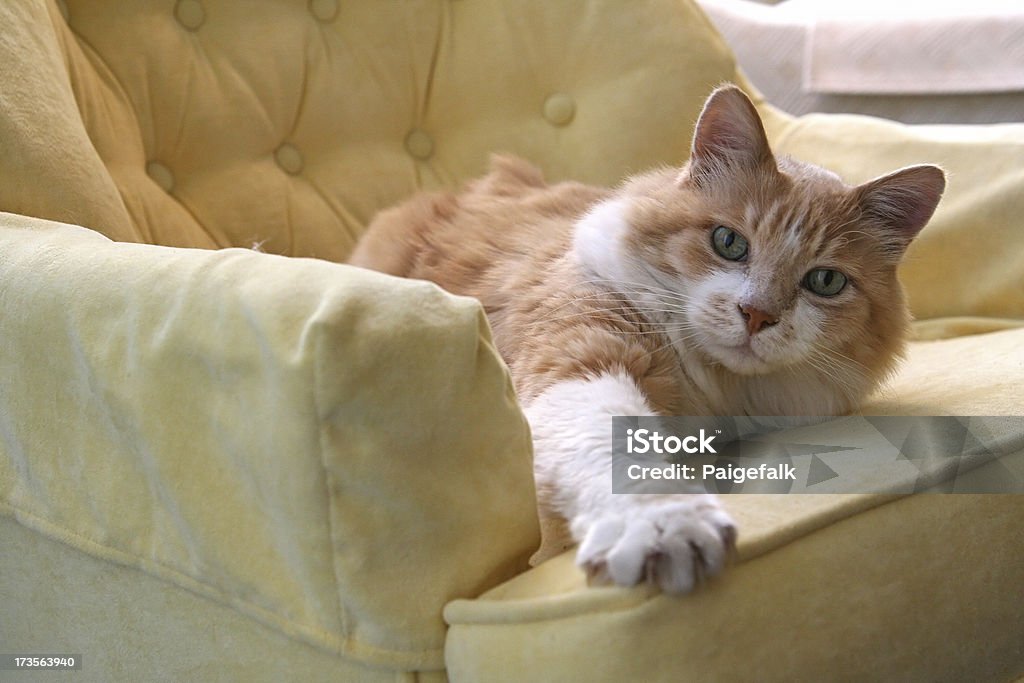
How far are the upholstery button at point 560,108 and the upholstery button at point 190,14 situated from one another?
2.50 feet

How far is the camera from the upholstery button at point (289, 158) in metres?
2.16

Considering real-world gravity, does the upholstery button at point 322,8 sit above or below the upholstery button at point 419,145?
above

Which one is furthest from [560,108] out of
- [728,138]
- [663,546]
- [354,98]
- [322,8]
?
[663,546]

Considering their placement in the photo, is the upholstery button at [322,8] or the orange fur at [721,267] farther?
the upholstery button at [322,8]

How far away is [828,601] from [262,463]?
1.97ft

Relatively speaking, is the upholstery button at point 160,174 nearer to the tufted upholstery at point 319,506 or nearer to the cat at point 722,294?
the tufted upholstery at point 319,506

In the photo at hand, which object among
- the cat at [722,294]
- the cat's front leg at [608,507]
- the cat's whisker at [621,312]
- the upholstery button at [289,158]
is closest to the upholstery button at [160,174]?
the upholstery button at [289,158]

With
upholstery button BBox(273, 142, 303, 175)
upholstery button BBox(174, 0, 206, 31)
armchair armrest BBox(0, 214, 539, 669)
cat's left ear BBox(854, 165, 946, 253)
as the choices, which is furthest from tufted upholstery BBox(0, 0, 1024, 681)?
upholstery button BBox(273, 142, 303, 175)

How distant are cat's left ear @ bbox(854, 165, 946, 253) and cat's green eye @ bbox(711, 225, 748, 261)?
0.65 feet

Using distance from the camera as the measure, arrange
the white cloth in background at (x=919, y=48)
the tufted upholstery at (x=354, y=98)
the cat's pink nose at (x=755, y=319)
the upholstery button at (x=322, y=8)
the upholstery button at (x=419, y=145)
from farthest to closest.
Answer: the white cloth in background at (x=919, y=48) → the upholstery button at (x=419, y=145) → the upholstery button at (x=322, y=8) → the tufted upholstery at (x=354, y=98) → the cat's pink nose at (x=755, y=319)

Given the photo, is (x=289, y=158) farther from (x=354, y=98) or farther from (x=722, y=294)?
(x=722, y=294)

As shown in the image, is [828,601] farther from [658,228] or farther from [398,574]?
[658,228]

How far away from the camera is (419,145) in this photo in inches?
89.1

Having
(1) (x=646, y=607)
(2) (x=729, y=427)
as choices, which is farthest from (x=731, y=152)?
(1) (x=646, y=607)
